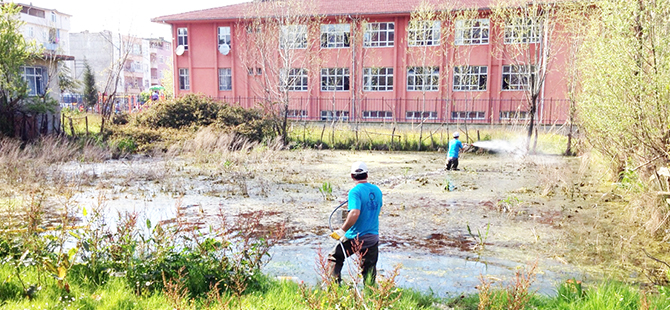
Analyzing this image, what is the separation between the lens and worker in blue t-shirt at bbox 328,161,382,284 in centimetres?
563

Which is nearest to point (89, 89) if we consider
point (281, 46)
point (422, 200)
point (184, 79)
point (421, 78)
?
point (184, 79)

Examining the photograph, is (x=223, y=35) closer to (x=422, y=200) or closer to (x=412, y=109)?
(x=412, y=109)

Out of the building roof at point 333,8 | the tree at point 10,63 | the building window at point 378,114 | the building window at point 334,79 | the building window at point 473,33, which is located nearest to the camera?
the tree at point 10,63

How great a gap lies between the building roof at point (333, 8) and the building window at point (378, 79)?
379cm

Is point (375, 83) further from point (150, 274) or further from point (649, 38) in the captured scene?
point (150, 274)

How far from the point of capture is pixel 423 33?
30828 mm

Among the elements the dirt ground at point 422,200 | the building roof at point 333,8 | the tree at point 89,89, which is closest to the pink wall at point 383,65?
the building roof at point 333,8

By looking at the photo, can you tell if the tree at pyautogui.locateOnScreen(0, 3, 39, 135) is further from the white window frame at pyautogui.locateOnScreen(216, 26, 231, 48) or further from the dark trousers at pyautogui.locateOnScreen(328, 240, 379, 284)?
the dark trousers at pyautogui.locateOnScreen(328, 240, 379, 284)

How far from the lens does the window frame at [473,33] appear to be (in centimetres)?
3152

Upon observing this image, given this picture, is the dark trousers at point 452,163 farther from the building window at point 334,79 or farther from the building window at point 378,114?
the building window at point 334,79

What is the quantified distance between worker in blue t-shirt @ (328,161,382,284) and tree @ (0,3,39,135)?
18182 millimetres

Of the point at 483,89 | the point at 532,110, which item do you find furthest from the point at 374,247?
the point at 483,89

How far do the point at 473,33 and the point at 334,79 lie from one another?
31.0 feet

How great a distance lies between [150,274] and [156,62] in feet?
309
